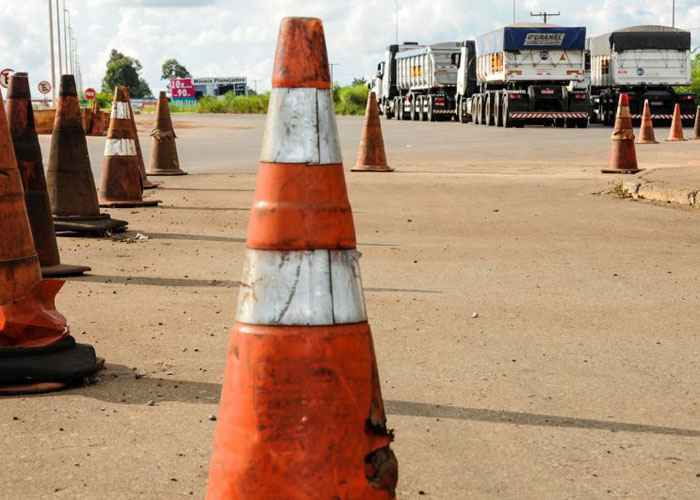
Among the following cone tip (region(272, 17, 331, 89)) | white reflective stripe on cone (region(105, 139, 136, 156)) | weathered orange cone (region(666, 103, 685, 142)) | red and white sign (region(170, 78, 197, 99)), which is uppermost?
cone tip (region(272, 17, 331, 89))

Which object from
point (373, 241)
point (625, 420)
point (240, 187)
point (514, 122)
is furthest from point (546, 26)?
point (625, 420)

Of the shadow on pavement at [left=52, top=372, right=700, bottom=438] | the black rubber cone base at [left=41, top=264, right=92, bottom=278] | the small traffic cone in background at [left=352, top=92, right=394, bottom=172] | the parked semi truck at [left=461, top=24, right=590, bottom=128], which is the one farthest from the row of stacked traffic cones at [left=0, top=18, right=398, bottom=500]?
the parked semi truck at [left=461, top=24, right=590, bottom=128]

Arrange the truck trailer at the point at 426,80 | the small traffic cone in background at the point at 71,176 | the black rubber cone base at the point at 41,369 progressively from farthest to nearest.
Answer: the truck trailer at the point at 426,80
the small traffic cone in background at the point at 71,176
the black rubber cone base at the point at 41,369

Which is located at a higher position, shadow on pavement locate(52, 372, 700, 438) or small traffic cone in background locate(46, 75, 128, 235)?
small traffic cone in background locate(46, 75, 128, 235)

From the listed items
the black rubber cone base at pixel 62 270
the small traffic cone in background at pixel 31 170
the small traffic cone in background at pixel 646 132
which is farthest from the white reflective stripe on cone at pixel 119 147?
the small traffic cone in background at pixel 646 132

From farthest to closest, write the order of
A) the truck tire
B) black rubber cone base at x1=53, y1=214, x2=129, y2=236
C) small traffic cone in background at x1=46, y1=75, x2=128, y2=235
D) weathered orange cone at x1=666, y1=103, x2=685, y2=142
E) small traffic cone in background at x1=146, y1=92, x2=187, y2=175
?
the truck tire → weathered orange cone at x1=666, y1=103, x2=685, y2=142 → small traffic cone in background at x1=146, y1=92, x2=187, y2=175 → black rubber cone base at x1=53, y1=214, x2=129, y2=236 → small traffic cone in background at x1=46, y1=75, x2=128, y2=235

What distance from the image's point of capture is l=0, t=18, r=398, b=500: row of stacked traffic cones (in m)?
3.51

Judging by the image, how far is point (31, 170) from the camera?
8273 millimetres

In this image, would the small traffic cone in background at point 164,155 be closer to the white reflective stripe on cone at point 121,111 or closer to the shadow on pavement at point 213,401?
the white reflective stripe on cone at point 121,111

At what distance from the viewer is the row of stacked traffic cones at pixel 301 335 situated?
11.5 ft

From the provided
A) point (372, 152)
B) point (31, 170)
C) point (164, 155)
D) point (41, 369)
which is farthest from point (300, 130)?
point (372, 152)

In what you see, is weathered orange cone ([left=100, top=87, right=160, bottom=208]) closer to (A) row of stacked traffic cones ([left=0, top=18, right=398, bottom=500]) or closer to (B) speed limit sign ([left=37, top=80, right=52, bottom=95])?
(A) row of stacked traffic cones ([left=0, top=18, right=398, bottom=500])

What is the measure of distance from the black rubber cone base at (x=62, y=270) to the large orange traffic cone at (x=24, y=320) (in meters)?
2.39

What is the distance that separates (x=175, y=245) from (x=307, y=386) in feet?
24.9
